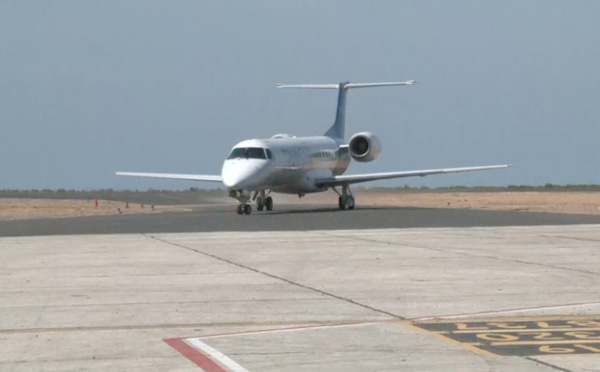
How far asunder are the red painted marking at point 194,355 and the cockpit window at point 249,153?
38132 mm

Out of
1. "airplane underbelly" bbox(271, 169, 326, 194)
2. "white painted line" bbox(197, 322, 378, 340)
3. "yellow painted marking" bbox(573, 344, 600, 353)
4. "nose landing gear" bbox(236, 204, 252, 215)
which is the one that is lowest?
"white painted line" bbox(197, 322, 378, 340)

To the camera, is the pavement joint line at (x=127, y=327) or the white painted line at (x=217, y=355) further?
the pavement joint line at (x=127, y=327)

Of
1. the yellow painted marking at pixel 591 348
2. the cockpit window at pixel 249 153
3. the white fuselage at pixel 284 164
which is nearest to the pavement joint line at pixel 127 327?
the yellow painted marking at pixel 591 348

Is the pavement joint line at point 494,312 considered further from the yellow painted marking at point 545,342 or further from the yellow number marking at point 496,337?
the yellow painted marking at point 545,342

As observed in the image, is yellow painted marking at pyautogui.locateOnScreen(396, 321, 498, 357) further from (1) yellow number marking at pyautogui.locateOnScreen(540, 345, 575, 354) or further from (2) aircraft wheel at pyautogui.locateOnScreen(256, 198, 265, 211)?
(2) aircraft wheel at pyautogui.locateOnScreen(256, 198, 265, 211)

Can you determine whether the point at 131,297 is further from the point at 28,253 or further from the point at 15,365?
the point at 28,253

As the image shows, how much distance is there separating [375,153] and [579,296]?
39677 mm

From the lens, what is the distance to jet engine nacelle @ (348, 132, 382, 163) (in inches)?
2170

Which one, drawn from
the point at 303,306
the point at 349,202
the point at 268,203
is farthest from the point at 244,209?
the point at 303,306

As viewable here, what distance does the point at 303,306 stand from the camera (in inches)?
592

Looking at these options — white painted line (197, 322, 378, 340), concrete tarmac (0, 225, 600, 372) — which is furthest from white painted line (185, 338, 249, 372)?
white painted line (197, 322, 378, 340)

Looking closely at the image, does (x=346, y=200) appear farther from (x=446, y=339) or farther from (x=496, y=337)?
(x=446, y=339)

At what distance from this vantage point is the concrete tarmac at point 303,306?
10914 mm

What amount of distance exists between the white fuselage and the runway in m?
19.3
